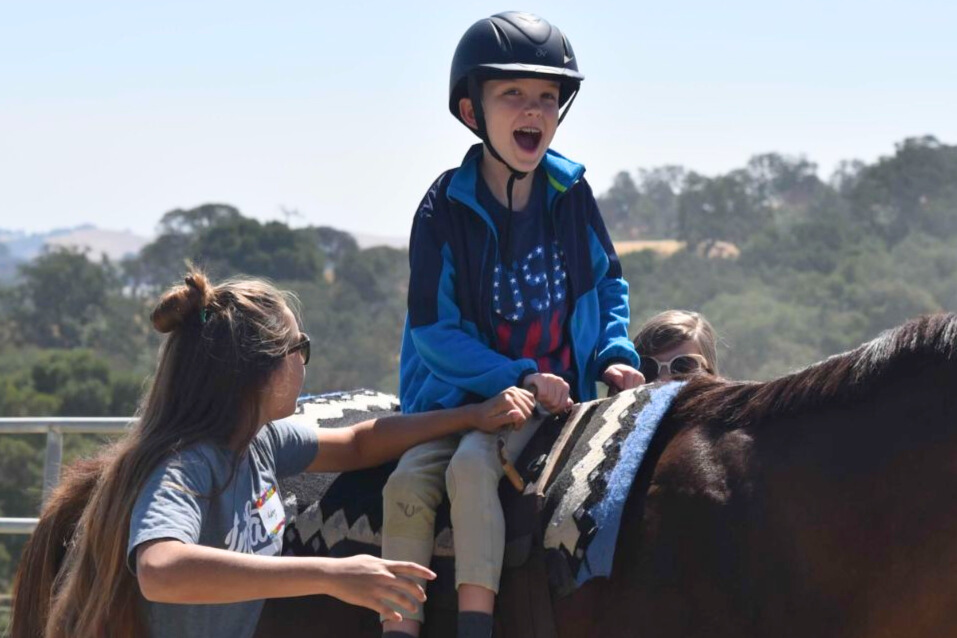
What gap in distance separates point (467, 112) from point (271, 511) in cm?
135

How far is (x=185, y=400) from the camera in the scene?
310cm

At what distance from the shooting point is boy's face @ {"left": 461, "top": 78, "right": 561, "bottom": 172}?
142 inches

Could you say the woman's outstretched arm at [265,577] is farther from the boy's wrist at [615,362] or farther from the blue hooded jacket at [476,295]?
the boy's wrist at [615,362]

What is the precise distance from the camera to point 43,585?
3639mm

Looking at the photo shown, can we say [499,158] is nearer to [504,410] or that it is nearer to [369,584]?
[504,410]

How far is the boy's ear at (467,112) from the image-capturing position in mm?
3854

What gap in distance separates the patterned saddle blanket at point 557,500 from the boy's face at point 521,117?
2.46 feet

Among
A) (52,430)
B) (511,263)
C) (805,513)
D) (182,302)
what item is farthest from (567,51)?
(52,430)

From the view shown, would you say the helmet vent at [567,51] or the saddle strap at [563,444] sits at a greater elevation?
the helmet vent at [567,51]

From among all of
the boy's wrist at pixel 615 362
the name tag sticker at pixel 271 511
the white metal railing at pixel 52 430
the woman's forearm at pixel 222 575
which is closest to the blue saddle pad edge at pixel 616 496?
the boy's wrist at pixel 615 362

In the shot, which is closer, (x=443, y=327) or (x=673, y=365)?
(x=443, y=327)

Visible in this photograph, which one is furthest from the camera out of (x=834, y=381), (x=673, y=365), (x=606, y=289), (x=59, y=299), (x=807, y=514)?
(x=59, y=299)

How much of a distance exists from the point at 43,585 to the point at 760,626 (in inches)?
79.2

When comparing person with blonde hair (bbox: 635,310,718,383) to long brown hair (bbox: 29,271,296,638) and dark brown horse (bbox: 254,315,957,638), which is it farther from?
long brown hair (bbox: 29,271,296,638)
